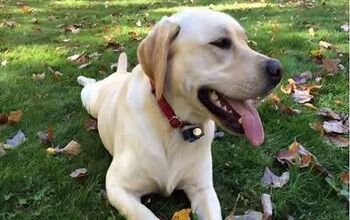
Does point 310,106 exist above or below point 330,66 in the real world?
above

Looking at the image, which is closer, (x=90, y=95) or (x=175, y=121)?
(x=175, y=121)

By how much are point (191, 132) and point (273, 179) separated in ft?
2.48

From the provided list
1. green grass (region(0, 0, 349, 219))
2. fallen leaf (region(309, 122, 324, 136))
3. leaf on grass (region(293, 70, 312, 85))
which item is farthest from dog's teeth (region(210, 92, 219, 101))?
leaf on grass (region(293, 70, 312, 85))

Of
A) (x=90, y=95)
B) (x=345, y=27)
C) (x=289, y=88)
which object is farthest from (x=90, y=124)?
(x=345, y=27)

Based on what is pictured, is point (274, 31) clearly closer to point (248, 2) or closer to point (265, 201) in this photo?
point (248, 2)

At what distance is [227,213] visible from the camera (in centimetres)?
341

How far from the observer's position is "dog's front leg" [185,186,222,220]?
326 cm

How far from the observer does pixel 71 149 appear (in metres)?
4.11

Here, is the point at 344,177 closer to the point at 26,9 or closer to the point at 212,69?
the point at 212,69

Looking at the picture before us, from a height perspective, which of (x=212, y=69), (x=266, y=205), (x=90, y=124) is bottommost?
(x=90, y=124)

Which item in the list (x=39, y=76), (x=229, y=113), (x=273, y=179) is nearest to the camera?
(x=229, y=113)

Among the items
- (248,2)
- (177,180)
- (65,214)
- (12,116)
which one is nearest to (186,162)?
(177,180)

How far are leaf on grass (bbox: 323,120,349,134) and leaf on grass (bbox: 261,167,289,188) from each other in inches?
31.5

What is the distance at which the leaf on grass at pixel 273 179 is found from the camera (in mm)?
3658
